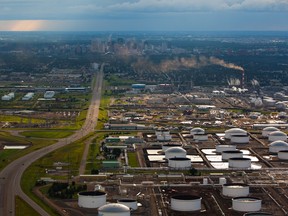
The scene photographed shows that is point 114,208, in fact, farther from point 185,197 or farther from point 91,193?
point 185,197

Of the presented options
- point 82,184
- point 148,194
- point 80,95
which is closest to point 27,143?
point 82,184

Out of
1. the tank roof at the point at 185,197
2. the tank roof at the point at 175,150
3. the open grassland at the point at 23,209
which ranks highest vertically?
the tank roof at the point at 185,197

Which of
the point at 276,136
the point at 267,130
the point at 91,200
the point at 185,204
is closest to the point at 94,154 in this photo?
the point at 91,200

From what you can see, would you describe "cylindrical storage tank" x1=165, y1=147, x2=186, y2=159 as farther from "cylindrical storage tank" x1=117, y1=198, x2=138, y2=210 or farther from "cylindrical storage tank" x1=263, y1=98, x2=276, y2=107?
"cylindrical storage tank" x1=263, y1=98, x2=276, y2=107

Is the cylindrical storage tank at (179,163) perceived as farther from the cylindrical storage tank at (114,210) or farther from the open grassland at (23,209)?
the cylindrical storage tank at (114,210)

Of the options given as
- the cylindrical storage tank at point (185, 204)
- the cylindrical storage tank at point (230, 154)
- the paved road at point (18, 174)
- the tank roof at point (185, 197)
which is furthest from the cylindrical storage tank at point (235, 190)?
the paved road at point (18, 174)

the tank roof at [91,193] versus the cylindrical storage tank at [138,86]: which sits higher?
the tank roof at [91,193]
